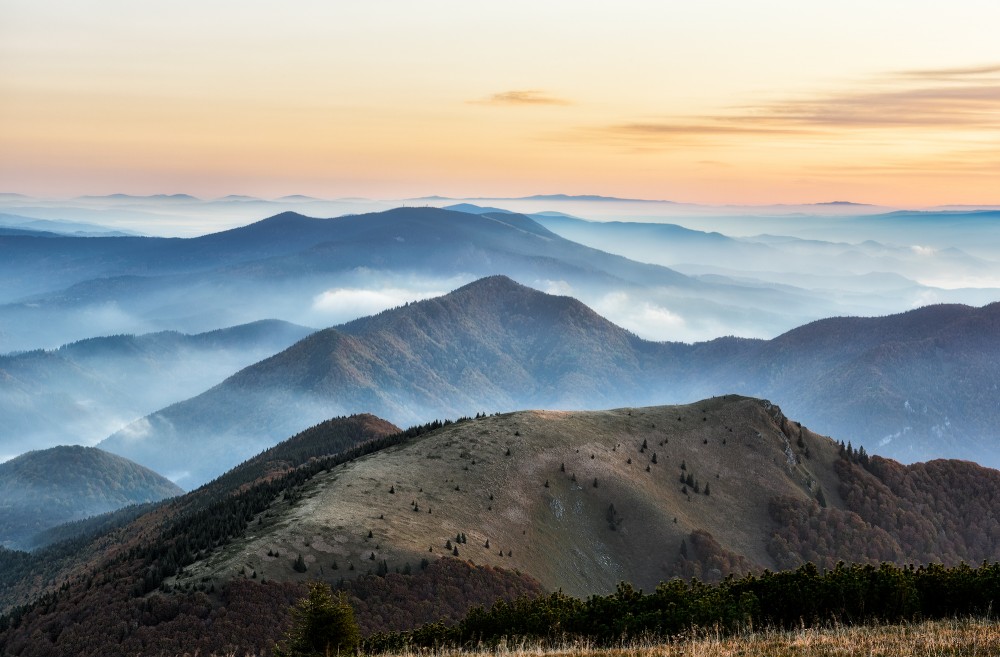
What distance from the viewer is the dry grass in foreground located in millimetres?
34031

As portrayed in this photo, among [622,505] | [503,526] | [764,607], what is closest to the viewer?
[764,607]

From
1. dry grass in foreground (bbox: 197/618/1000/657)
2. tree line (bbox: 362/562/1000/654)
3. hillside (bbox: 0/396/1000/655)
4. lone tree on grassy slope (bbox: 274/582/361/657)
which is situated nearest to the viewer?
dry grass in foreground (bbox: 197/618/1000/657)

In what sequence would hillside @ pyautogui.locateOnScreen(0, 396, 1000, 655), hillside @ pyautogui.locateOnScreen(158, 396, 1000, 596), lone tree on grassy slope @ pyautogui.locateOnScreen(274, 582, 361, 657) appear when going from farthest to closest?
hillside @ pyautogui.locateOnScreen(158, 396, 1000, 596) → hillside @ pyautogui.locateOnScreen(0, 396, 1000, 655) → lone tree on grassy slope @ pyautogui.locateOnScreen(274, 582, 361, 657)

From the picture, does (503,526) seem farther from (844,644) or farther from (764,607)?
(844,644)

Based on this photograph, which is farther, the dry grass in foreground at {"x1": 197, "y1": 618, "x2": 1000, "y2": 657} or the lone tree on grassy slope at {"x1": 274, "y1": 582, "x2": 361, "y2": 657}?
the lone tree on grassy slope at {"x1": 274, "y1": 582, "x2": 361, "y2": 657}

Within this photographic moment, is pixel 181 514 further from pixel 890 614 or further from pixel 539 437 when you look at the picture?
pixel 890 614

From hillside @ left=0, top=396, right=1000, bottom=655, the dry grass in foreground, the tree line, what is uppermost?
the dry grass in foreground

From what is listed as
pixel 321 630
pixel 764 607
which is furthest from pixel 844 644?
pixel 321 630

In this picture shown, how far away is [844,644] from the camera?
36000mm

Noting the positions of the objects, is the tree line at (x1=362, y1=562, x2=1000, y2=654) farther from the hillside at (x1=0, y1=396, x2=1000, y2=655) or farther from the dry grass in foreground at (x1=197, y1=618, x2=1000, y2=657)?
the hillside at (x1=0, y1=396, x2=1000, y2=655)

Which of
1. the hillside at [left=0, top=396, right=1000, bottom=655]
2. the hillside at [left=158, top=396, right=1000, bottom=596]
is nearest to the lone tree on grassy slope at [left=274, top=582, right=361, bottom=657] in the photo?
the hillside at [left=0, top=396, right=1000, bottom=655]

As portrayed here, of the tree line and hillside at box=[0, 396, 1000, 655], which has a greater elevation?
the tree line

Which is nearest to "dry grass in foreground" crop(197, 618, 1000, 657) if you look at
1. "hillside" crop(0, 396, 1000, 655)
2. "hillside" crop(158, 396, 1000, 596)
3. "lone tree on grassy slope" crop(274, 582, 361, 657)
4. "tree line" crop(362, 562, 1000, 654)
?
"tree line" crop(362, 562, 1000, 654)

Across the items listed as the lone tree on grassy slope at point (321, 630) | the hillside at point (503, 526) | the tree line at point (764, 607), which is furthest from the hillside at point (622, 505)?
the tree line at point (764, 607)
